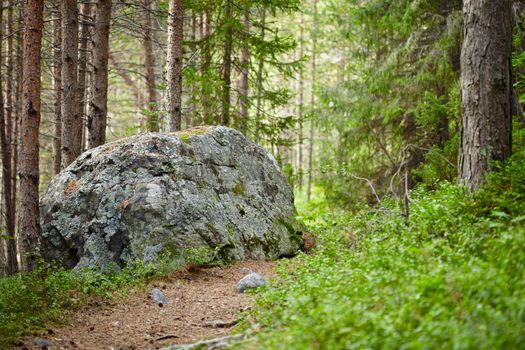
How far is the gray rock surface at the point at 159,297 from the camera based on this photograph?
6992 millimetres

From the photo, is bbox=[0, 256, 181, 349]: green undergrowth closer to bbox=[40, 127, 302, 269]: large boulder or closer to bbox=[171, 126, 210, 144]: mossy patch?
bbox=[40, 127, 302, 269]: large boulder

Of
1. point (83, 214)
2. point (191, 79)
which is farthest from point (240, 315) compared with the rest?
point (191, 79)

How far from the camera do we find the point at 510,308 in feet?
10.6

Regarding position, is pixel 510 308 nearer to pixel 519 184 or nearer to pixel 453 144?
pixel 519 184

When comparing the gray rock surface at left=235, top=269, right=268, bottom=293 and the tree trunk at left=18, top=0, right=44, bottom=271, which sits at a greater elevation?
the tree trunk at left=18, top=0, right=44, bottom=271

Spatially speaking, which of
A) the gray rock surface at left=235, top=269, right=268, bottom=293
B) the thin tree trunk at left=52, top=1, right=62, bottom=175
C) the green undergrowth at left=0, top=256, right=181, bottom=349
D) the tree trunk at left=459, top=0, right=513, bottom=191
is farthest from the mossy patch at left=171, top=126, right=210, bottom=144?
the thin tree trunk at left=52, top=1, right=62, bottom=175

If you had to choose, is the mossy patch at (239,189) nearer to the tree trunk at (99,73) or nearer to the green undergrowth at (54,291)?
the green undergrowth at (54,291)

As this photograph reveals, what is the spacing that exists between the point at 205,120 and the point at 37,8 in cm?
625

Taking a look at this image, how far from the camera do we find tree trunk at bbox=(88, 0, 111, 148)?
10.8 m

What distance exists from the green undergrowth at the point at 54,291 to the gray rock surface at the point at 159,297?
1.43 ft

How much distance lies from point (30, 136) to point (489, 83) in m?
7.26

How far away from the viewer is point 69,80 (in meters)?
11.0

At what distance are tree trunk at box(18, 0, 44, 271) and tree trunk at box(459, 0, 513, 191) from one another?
22.7ft

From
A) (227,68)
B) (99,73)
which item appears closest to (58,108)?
(99,73)
